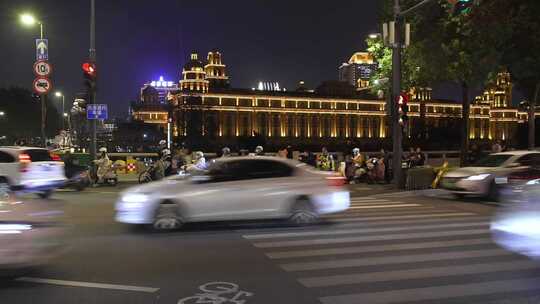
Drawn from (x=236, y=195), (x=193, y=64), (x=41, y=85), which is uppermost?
(x=193, y=64)

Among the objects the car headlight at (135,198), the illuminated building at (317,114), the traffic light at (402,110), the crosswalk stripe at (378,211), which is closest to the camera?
the car headlight at (135,198)

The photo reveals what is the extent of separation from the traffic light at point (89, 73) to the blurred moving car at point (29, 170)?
19.4 feet

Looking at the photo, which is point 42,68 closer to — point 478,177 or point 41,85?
point 41,85

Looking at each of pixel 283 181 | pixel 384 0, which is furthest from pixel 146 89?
pixel 283 181

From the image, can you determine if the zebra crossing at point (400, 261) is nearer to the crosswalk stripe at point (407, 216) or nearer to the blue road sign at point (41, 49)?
the crosswalk stripe at point (407, 216)

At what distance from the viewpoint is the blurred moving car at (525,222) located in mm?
8422

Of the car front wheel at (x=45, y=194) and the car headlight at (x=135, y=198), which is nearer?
the car headlight at (x=135, y=198)

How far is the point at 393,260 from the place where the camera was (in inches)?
349

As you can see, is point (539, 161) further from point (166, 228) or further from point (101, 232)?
point (101, 232)

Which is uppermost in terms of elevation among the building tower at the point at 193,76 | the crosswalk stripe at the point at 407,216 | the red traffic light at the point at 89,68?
the building tower at the point at 193,76

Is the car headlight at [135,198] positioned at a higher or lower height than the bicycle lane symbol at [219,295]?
higher

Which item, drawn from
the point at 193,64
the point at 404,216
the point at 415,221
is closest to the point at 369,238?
the point at 415,221

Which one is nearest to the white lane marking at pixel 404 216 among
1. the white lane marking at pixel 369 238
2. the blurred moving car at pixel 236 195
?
the blurred moving car at pixel 236 195

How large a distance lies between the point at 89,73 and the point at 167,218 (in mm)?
13470
